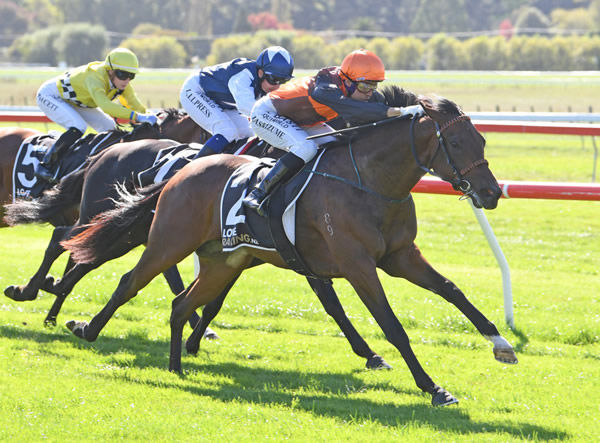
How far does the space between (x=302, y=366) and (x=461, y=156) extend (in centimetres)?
188

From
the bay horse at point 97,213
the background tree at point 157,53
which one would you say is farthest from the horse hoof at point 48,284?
the background tree at point 157,53

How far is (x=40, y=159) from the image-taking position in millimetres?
7656

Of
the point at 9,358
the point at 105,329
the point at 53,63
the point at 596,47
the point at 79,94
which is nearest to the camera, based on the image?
the point at 9,358

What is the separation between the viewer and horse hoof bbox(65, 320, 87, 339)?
615 cm

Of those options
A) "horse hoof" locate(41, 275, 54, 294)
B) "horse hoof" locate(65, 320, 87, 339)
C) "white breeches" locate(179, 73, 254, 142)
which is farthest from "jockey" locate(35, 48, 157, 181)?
"horse hoof" locate(65, 320, 87, 339)

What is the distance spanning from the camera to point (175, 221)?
565 cm

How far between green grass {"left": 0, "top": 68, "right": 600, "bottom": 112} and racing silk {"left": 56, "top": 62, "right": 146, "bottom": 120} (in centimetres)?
2234

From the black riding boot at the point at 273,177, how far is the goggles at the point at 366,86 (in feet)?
1.79

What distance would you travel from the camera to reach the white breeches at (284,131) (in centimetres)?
534

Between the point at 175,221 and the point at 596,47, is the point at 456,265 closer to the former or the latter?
the point at 175,221

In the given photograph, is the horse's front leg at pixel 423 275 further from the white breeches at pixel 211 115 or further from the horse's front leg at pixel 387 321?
the white breeches at pixel 211 115

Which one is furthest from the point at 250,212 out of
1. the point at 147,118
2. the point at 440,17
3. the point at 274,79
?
the point at 440,17

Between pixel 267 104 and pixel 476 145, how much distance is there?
1.43 metres

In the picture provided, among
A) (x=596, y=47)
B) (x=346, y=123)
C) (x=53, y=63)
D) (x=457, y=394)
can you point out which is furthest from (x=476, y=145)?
(x=53, y=63)
